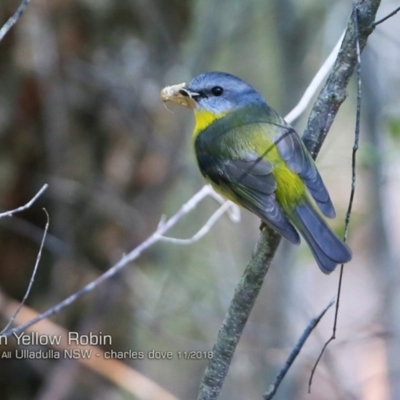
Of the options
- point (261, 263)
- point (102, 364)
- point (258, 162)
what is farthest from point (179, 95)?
point (102, 364)

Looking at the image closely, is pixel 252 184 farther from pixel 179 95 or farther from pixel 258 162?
pixel 179 95

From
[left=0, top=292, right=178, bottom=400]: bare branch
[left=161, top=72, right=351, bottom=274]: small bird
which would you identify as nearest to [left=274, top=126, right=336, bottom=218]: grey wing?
[left=161, top=72, right=351, bottom=274]: small bird

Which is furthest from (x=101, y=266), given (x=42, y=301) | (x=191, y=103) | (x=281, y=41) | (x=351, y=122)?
(x=351, y=122)

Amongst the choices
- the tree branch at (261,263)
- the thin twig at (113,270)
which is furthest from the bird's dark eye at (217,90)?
the tree branch at (261,263)

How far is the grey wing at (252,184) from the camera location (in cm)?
276

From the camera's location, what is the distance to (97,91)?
15.5ft

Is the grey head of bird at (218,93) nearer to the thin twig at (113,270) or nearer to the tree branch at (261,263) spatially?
the thin twig at (113,270)

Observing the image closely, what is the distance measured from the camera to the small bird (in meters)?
2.85

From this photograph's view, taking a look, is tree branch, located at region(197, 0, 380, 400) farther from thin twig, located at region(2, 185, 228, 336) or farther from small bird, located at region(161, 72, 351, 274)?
thin twig, located at region(2, 185, 228, 336)

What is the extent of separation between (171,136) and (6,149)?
1236mm

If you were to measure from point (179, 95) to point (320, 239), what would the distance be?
117 centimetres

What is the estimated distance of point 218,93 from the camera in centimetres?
366

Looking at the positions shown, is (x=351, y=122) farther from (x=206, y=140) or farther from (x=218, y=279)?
(x=206, y=140)

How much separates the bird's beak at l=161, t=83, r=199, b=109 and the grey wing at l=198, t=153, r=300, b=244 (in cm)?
35
